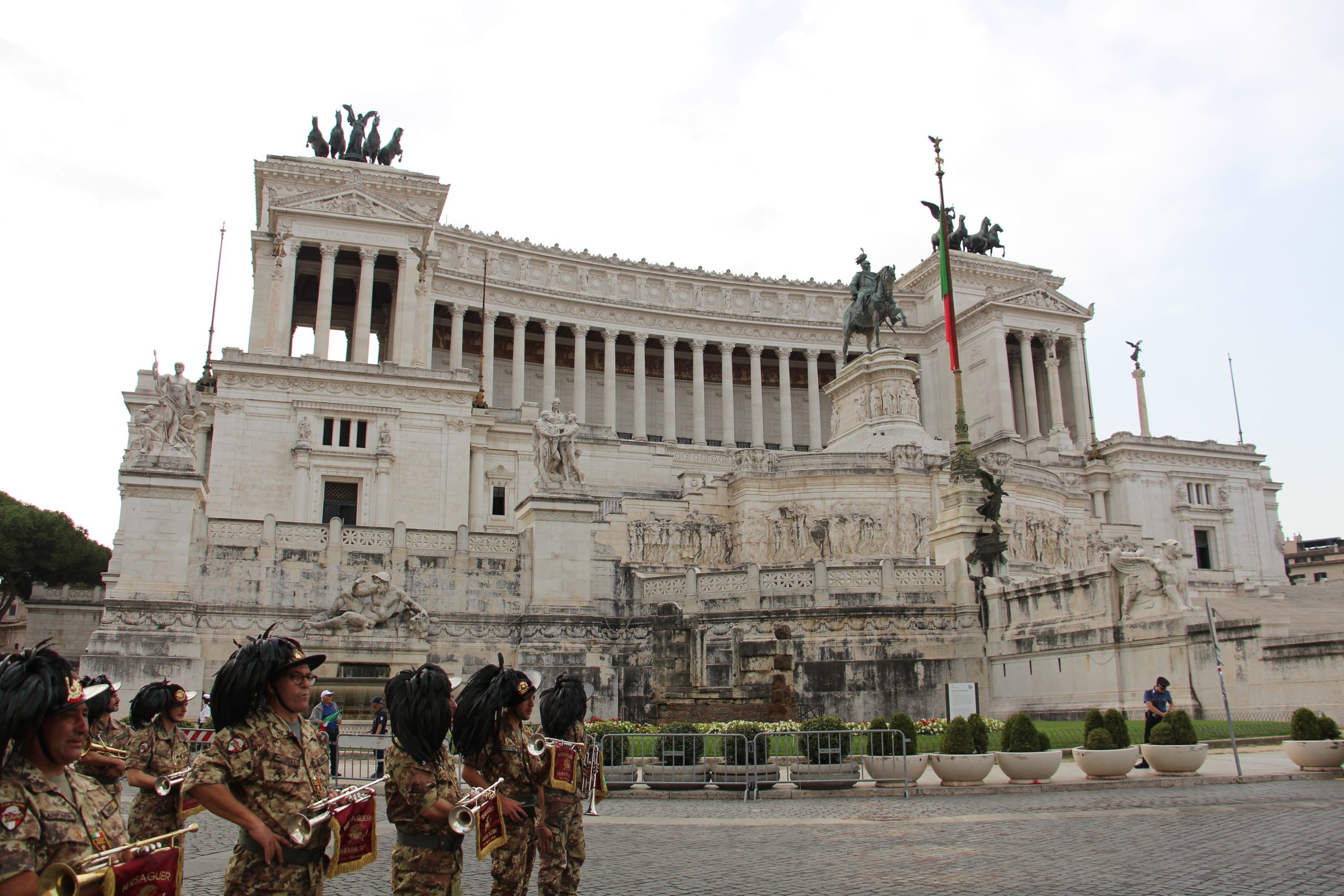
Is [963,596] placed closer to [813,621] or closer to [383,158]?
[813,621]

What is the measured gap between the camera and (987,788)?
56.5ft

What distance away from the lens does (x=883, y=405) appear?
Answer: 57125 millimetres

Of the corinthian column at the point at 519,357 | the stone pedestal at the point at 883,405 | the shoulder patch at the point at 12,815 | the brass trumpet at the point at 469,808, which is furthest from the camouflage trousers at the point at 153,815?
the corinthian column at the point at 519,357

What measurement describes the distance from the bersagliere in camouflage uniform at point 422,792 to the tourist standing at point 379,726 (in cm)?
1119

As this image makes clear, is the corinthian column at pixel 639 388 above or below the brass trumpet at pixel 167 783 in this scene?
above

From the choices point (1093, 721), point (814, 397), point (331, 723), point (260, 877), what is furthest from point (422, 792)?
point (814, 397)

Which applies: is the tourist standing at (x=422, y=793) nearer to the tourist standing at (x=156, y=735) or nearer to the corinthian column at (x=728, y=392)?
the tourist standing at (x=156, y=735)

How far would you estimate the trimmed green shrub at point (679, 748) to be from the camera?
18984 mm

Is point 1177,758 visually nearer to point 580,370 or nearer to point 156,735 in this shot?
point 156,735

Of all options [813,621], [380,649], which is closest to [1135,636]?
[813,621]

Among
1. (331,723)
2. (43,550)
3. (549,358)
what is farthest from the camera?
(549,358)

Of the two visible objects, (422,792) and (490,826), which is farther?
(490,826)

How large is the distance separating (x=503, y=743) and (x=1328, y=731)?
15.8 meters

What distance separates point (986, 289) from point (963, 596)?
62.4m
